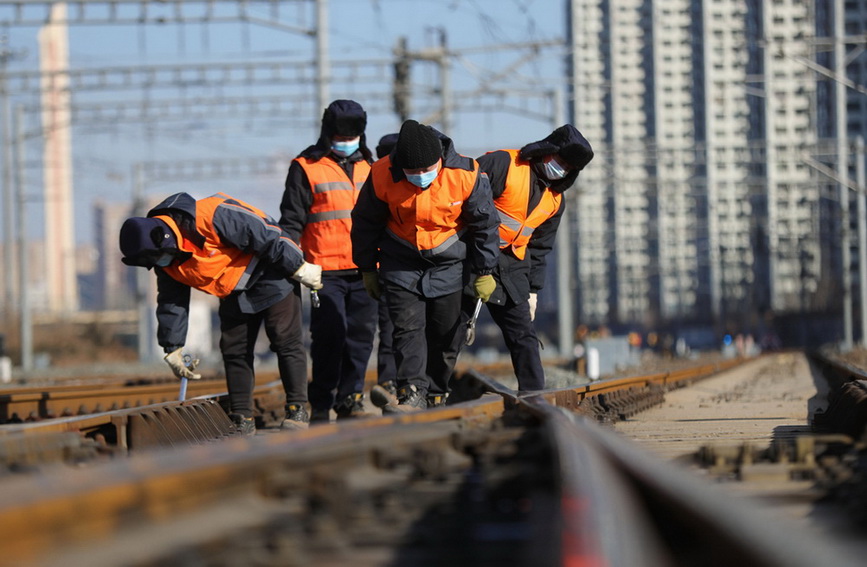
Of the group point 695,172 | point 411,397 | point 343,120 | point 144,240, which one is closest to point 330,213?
point 343,120

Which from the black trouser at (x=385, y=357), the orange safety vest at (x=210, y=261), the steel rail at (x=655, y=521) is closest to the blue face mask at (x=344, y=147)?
the black trouser at (x=385, y=357)

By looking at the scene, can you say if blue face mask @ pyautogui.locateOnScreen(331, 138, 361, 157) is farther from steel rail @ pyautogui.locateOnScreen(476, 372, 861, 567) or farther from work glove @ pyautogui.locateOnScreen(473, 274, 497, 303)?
steel rail @ pyautogui.locateOnScreen(476, 372, 861, 567)

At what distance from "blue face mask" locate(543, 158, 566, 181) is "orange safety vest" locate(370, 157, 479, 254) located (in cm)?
78

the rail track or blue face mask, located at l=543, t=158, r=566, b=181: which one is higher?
blue face mask, located at l=543, t=158, r=566, b=181

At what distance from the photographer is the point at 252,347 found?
8914 mm

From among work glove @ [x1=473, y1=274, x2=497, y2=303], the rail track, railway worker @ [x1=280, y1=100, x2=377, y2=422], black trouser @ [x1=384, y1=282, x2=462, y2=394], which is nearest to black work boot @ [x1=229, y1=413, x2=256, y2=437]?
railway worker @ [x1=280, y1=100, x2=377, y2=422]

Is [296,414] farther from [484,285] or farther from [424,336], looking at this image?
[484,285]

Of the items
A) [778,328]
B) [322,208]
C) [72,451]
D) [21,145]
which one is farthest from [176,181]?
[72,451]

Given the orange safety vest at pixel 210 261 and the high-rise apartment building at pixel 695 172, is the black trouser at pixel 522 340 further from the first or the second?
the high-rise apartment building at pixel 695 172

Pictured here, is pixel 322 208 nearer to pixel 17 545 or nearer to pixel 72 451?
pixel 72 451

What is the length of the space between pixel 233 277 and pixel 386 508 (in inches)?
196

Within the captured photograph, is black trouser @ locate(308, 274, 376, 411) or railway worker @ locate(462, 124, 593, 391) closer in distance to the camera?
railway worker @ locate(462, 124, 593, 391)

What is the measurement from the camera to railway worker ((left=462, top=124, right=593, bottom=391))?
8602mm

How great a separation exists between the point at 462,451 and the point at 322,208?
196 inches
